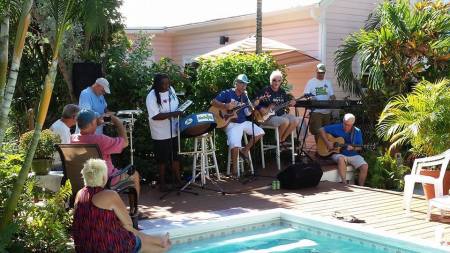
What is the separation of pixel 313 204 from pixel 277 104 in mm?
2190

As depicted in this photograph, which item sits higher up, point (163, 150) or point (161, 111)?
point (161, 111)

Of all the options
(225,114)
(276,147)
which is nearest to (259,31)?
(276,147)

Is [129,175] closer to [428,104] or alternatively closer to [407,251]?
[407,251]

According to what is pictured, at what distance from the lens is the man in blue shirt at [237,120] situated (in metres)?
8.24

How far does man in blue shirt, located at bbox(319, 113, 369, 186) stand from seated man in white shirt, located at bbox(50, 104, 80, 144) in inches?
159

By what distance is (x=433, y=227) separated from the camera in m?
5.99

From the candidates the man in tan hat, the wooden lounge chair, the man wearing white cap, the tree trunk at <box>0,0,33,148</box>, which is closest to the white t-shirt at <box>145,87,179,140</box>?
the man wearing white cap

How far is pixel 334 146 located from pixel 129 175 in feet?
13.3

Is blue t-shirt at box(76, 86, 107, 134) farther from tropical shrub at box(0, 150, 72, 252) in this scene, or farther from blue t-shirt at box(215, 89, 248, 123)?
tropical shrub at box(0, 150, 72, 252)

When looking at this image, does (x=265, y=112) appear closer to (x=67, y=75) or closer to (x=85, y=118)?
(x=67, y=75)

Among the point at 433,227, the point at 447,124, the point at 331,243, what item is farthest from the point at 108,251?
the point at 447,124

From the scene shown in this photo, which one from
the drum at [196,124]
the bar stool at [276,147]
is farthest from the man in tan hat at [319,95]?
the drum at [196,124]

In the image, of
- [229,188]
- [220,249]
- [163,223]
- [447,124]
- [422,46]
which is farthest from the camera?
[422,46]

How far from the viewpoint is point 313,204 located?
7070mm
